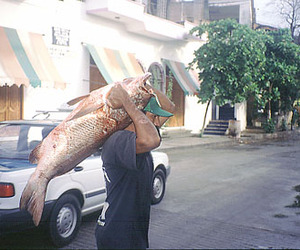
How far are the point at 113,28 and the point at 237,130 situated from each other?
9.87 metres

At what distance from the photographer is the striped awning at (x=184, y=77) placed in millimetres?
19047

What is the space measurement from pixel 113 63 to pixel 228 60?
6125 millimetres

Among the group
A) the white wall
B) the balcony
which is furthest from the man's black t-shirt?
the white wall

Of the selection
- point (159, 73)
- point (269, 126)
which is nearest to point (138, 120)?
point (159, 73)

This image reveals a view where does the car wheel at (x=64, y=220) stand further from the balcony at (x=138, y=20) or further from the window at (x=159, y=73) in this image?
the window at (x=159, y=73)

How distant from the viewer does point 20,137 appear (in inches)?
195

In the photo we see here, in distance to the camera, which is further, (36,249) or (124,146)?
(36,249)

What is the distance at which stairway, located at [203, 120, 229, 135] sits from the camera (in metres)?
22.3

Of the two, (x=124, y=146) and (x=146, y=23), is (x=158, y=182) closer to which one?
(x=124, y=146)

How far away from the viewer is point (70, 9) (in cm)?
1367

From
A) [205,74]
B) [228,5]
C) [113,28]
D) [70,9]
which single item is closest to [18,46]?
[70,9]

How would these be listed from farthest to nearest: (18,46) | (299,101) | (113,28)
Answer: (299,101)
(113,28)
(18,46)

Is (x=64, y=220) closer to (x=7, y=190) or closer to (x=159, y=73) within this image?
(x=7, y=190)

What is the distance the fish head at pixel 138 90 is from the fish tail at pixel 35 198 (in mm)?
559
